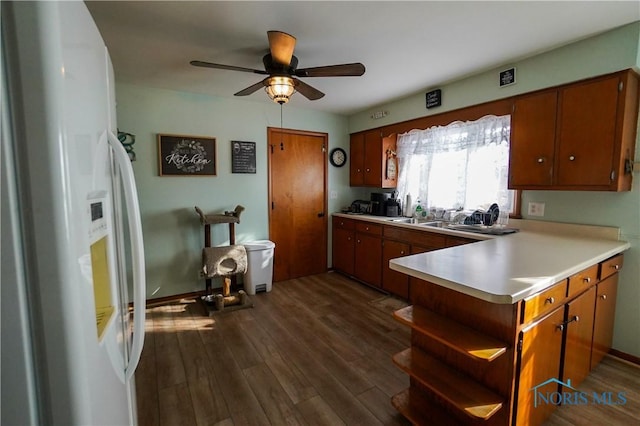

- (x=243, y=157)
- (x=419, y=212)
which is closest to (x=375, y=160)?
(x=419, y=212)

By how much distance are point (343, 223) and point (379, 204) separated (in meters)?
0.58

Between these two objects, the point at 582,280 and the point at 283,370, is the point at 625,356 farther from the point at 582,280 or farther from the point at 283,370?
the point at 283,370

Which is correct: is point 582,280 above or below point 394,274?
above

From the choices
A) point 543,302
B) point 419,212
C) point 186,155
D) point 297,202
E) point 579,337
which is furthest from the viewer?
point 297,202

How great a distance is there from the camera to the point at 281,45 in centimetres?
187

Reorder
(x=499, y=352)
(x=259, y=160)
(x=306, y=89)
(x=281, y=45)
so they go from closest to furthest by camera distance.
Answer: (x=499, y=352) < (x=281, y=45) < (x=306, y=89) < (x=259, y=160)

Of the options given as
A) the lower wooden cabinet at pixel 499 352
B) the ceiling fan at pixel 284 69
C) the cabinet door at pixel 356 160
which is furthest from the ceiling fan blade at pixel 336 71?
the cabinet door at pixel 356 160

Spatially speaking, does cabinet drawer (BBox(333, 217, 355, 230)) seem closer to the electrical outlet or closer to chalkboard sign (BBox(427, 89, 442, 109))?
chalkboard sign (BBox(427, 89, 442, 109))

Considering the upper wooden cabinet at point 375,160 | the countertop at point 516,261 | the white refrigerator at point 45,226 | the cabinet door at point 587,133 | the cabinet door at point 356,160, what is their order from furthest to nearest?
the cabinet door at point 356,160 < the upper wooden cabinet at point 375,160 < the cabinet door at point 587,133 < the countertop at point 516,261 < the white refrigerator at point 45,226

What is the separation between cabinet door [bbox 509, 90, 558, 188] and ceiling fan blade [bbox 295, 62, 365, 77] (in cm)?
149

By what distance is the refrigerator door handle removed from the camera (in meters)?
0.85

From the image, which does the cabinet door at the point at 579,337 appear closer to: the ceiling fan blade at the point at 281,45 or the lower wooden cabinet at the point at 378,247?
the lower wooden cabinet at the point at 378,247

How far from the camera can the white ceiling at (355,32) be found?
1.71 m

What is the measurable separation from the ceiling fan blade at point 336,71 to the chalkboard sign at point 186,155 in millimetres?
1768
